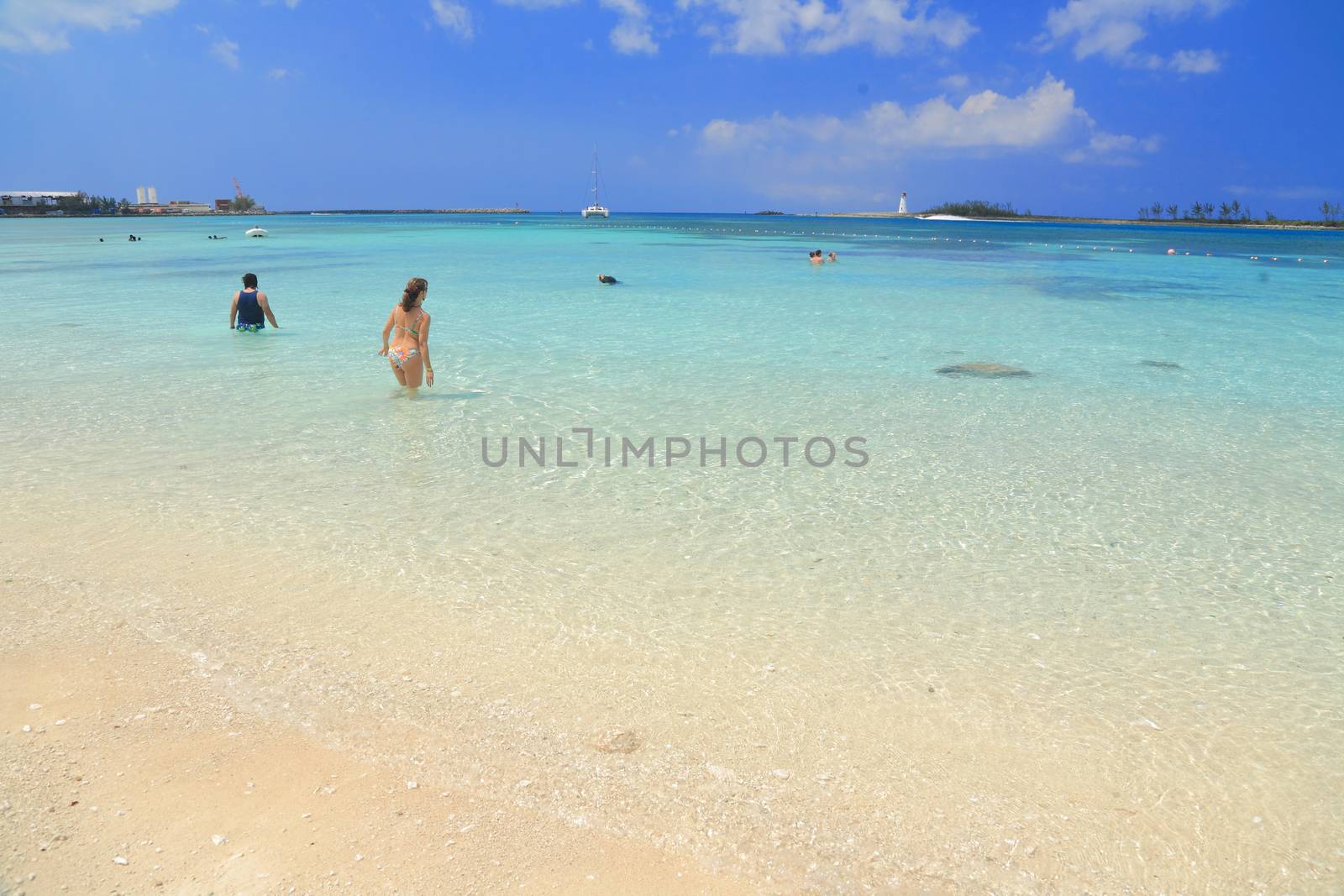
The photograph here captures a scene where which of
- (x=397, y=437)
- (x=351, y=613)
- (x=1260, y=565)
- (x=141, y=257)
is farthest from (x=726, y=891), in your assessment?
(x=141, y=257)

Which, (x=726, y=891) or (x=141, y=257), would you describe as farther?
(x=141, y=257)

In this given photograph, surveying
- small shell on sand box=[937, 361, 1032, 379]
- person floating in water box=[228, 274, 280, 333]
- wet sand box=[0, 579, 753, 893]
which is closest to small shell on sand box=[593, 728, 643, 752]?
wet sand box=[0, 579, 753, 893]

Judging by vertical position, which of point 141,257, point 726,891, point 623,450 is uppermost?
point 141,257

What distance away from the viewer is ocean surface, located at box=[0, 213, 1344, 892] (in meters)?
3.10

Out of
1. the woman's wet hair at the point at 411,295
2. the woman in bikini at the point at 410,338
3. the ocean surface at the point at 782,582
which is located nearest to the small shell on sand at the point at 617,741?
the ocean surface at the point at 782,582

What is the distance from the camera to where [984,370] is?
36.9 ft

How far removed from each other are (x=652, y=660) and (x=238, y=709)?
1821 mm

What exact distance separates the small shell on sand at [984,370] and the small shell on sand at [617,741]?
28.5 ft

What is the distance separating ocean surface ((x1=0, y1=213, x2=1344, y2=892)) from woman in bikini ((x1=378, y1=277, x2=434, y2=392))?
0.27 m

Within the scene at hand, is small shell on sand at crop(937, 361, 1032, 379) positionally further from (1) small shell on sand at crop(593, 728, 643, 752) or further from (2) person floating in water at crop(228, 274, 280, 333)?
(2) person floating in water at crop(228, 274, 280, 333)

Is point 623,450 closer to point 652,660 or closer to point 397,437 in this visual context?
point 397,437

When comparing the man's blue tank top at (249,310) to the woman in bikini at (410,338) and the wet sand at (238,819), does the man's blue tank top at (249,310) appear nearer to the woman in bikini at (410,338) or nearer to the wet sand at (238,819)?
the woman in bikini at (410,338)

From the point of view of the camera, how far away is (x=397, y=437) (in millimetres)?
7625

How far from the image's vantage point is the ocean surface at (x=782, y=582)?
3098 mm
